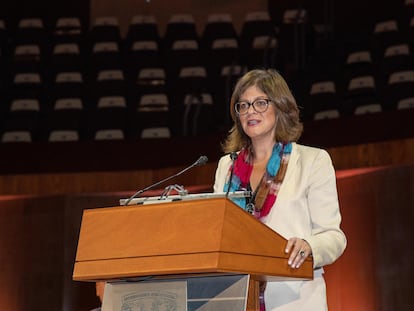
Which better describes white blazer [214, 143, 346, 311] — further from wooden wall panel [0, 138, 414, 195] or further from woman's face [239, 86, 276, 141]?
wooden wall panel [0, 138, 414, 195]

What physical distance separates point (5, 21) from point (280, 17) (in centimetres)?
243

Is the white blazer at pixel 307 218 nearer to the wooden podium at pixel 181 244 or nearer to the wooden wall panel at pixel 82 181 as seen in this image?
the wooden podium at pixel 181 244

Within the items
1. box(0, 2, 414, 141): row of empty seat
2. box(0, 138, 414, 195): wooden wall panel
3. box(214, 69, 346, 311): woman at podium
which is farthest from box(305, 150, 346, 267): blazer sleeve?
box(0, 2, 414, 141): row of empty seat

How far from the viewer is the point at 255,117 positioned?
1.96 meters

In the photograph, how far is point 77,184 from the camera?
4738 mm

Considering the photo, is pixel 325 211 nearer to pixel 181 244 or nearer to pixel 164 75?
pixel 181 244

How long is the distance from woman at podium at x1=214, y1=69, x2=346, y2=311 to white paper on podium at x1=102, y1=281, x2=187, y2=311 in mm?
251

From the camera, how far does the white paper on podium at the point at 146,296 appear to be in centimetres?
159

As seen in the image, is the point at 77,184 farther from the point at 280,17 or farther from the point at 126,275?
the point at 280,17

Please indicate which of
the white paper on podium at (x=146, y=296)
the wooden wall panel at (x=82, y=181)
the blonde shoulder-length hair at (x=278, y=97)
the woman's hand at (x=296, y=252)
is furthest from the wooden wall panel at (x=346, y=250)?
the white paper on podium at (x=146, y=296)

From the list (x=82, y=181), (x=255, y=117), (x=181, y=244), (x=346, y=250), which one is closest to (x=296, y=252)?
(x=181, y=244)

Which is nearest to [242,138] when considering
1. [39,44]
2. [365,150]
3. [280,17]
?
[365,150]

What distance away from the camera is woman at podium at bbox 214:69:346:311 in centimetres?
184

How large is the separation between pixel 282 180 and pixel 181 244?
18.2 inches
